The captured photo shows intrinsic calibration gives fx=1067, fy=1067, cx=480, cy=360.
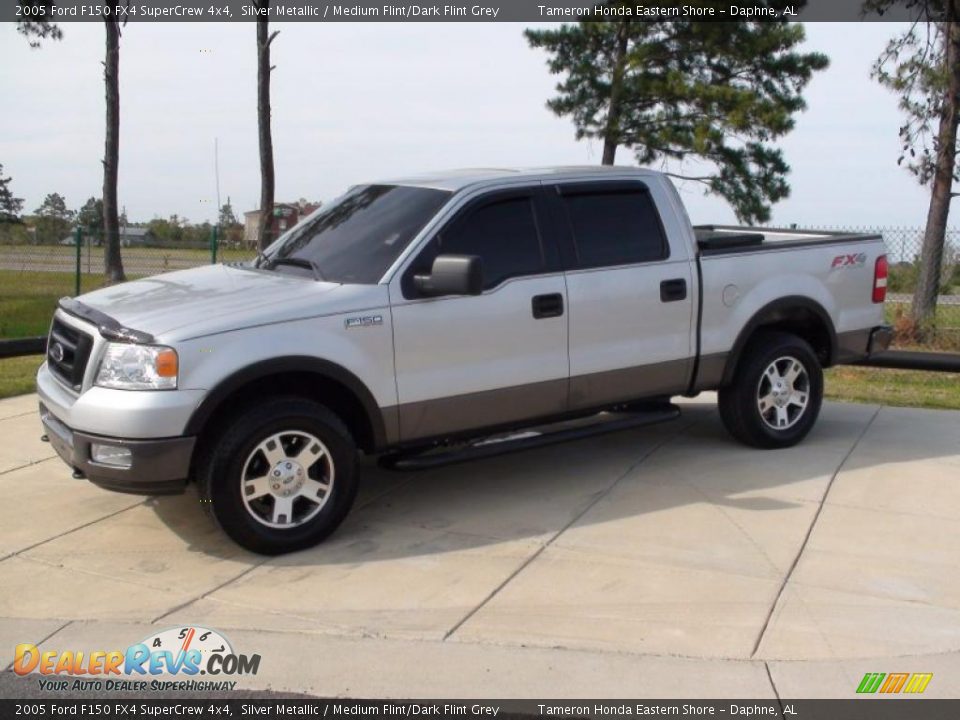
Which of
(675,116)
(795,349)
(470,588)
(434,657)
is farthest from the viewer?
(675,116)

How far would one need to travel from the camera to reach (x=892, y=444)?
7926 millimetres

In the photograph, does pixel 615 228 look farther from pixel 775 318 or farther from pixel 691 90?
pixel 691 90

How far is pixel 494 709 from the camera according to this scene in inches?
158

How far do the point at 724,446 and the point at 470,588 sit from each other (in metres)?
3.19

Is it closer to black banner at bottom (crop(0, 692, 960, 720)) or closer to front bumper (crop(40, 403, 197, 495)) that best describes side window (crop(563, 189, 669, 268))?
front bumper (crop(40, 403, 197, 495))

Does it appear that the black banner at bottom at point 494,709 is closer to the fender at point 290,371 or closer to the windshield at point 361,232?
the fender at point 290,371

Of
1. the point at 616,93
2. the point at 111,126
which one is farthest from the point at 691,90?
the point at 111,126

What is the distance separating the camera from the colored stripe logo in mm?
4176

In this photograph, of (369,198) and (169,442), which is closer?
(169,442)

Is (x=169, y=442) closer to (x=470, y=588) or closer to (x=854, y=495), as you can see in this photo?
(x=470, y=588)

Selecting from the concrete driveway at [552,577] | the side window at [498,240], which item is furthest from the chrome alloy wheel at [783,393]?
the side window at [498,240]

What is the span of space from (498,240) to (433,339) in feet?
2.66

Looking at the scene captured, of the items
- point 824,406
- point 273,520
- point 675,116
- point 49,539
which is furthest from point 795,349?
point 675,116

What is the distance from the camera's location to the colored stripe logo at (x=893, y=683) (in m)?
4.18
